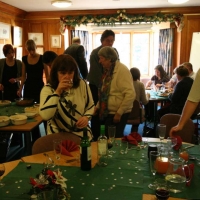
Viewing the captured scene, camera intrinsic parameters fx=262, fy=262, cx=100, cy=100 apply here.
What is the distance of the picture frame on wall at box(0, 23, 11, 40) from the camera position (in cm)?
549

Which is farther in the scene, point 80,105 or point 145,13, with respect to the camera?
point 145,13

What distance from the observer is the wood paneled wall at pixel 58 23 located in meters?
6.20

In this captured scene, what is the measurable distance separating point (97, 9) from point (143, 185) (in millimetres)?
5604

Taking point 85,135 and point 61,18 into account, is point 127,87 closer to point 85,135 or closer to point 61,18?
point 85,135

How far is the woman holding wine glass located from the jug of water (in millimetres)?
853

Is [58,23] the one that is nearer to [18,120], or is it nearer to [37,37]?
[37,37]

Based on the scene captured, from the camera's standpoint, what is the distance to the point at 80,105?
7.10ft

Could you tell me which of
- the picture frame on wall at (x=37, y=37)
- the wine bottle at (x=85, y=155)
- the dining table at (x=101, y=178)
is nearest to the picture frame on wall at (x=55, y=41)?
the picture frame on wall at (x=37, y=37)

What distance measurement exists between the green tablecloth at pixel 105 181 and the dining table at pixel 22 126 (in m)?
0.91

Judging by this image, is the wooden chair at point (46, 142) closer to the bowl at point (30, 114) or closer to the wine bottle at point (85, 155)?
the wine bottle at point (85, 155)

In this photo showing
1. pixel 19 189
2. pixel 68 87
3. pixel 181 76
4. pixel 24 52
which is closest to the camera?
pixel 19 189

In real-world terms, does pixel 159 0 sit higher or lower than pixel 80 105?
higher

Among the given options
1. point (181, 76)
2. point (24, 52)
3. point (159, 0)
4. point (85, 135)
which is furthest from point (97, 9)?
point (85, 135)

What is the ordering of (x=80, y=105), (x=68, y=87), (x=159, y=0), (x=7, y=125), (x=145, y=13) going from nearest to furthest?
(x=68, y=87) → (x=80, y=105) → (x=7, y=125) → (x=159, y=0) → (x=145, y=13)
